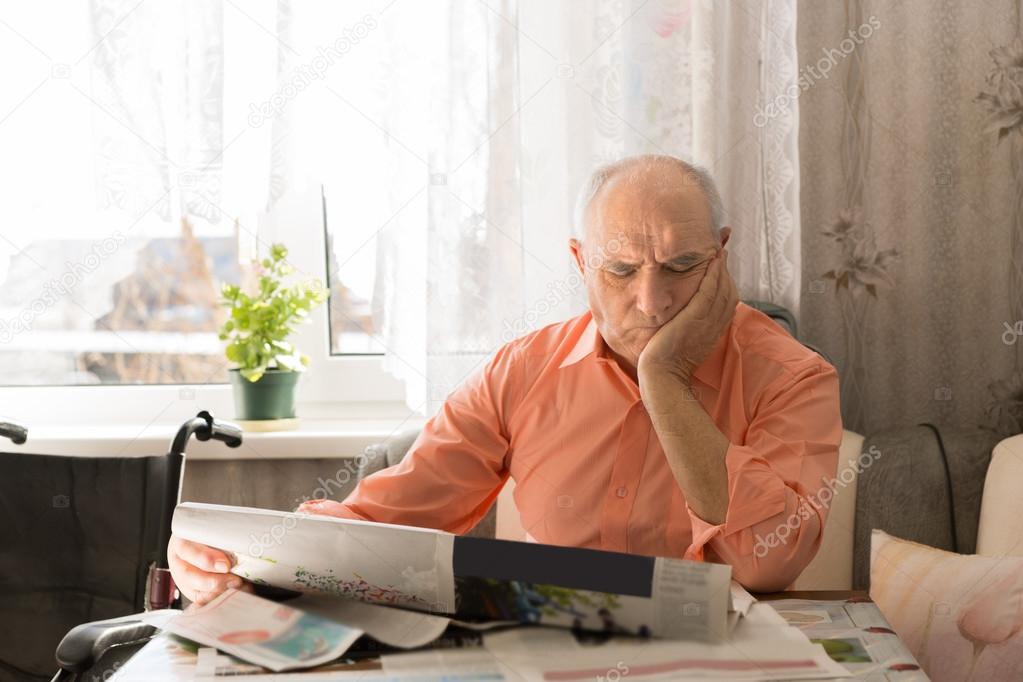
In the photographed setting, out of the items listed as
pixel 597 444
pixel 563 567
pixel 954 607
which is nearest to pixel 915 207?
pixel 954 607

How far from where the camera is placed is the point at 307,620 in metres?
1.05

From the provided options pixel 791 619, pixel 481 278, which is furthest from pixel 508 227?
pixel 791 619

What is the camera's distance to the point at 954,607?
1616mm

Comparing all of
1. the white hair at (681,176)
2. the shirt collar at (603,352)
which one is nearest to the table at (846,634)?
the shirt collar at (603,352)

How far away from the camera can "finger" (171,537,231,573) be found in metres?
1.18

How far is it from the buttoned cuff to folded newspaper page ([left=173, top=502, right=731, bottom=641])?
350 millimetres

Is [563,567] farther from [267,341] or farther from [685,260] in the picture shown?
[267,341]

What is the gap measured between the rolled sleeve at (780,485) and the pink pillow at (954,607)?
379 mm

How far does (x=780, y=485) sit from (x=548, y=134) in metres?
1.09

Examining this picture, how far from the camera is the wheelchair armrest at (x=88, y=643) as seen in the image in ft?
4.78

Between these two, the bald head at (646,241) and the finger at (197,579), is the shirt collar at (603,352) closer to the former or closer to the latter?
the bald head at (646,241)

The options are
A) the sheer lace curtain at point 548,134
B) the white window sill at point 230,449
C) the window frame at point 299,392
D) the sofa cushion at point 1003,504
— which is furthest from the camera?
the window frame at point 299,392

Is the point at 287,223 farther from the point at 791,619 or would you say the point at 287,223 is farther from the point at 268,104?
the point at 791,619

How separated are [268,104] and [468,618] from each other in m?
1.53
